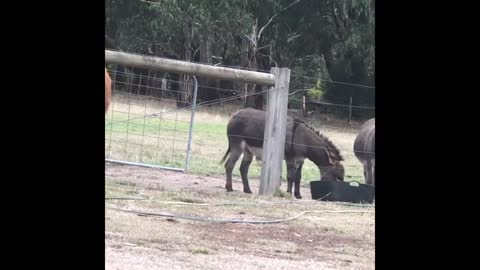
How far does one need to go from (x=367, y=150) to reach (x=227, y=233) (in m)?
4.71

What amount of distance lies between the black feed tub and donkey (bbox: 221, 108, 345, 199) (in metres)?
0.63

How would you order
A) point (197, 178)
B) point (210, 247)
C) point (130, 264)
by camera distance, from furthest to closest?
Answer: point (197, 178) < point (210, 247) < point (130, 264)

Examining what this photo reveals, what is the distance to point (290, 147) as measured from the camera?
1036 centimetres

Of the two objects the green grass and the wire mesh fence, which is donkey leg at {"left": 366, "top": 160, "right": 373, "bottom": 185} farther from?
the green grass

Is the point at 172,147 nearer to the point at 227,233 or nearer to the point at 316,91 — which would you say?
the point at 227,233

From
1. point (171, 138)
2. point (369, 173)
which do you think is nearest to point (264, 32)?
point (171, 138)

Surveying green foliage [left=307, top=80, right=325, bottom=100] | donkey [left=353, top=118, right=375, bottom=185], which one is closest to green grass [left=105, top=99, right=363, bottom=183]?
donkey [left=353, top=118, right=375, bottom=185]

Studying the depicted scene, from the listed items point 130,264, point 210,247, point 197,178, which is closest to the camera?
point 130,264
